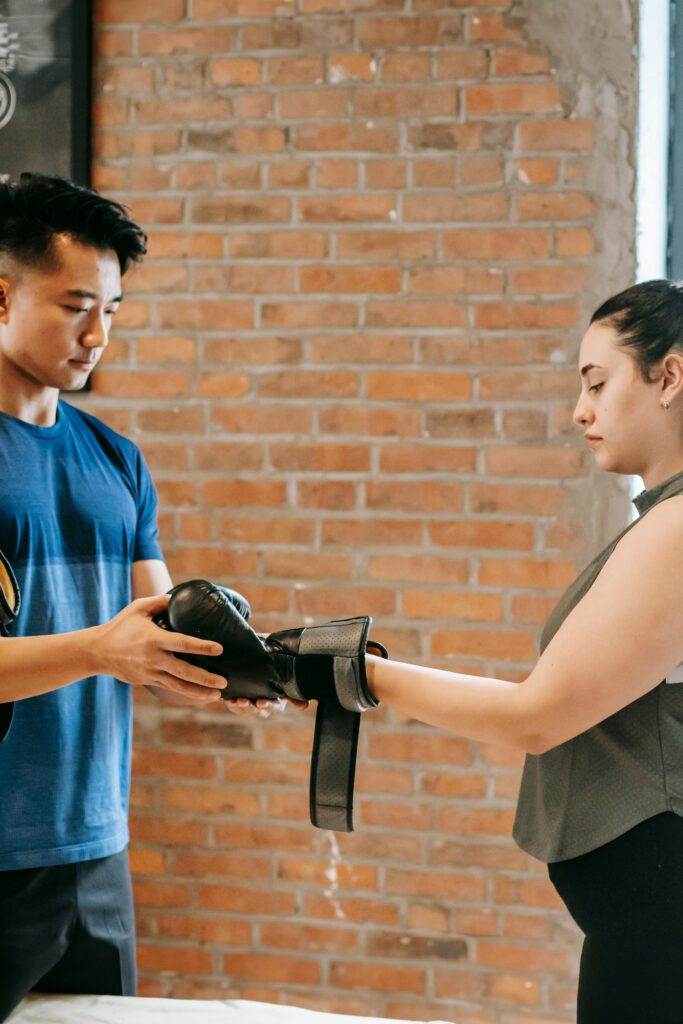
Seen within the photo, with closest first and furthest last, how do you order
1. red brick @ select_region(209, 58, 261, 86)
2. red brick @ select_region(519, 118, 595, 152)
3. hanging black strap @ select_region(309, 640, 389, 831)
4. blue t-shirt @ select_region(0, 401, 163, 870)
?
hanging black strap @ select_region(309, 640, 389, 831)
blue t-shirt @ select_region(0, 401, 163, 870)
red brick @ select_region(519, 118, 595, 152)
red brick @ select_region(209, 58, 261, 86)

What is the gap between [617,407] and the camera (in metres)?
1.40

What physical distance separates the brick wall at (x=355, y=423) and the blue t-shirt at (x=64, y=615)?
0.59 metres

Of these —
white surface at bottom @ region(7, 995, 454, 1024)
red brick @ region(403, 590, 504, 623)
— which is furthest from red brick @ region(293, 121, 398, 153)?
white surface at bottom @ region(7, 995, 454, 1024)

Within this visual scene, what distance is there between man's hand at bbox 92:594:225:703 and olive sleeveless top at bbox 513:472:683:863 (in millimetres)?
497

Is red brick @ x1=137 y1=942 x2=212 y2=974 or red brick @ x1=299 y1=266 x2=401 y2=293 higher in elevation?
red brick @ x1=299 y1=266 x2=401 y2=293

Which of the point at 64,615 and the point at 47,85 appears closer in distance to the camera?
the point at 64,615

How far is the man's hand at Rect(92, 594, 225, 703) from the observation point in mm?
1431

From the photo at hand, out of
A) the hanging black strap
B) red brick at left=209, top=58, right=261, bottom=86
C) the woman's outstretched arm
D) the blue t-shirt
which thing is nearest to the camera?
the woman's outstretched arm

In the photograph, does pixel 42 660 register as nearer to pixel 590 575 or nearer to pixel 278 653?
pixel 278 653

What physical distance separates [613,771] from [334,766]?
0.40 metres

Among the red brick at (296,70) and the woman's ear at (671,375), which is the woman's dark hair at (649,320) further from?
the red brick at (296,70)

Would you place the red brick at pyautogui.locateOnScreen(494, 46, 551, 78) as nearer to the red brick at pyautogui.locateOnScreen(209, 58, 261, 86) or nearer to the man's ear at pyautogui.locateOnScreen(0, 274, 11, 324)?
the red brick at pyautogui.locateOnScreen(209, 58, 261, 86)

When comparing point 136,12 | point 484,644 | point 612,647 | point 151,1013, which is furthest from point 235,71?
point 151,1013

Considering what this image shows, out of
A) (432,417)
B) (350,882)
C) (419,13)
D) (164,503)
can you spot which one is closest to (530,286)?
(432,417)
